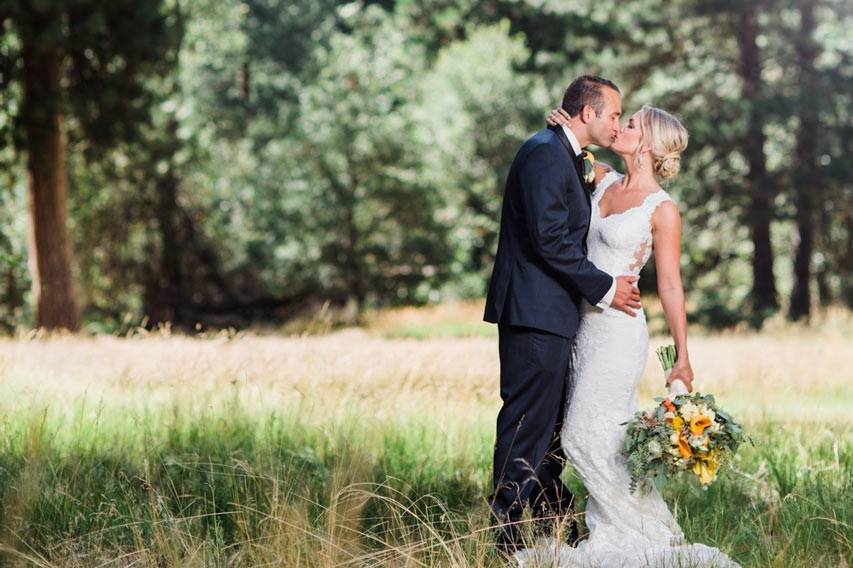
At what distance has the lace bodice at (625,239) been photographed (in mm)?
4852

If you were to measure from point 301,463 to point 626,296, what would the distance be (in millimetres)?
2022

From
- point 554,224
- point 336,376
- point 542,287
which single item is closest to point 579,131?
point 554,224

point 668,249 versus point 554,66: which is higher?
point 554,66

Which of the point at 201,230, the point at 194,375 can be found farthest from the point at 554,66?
the point at 194,375

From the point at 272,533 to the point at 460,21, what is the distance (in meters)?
20.3

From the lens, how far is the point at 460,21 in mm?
23625

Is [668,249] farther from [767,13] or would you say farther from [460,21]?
[460,21]

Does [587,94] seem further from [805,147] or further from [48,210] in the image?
[805,147]

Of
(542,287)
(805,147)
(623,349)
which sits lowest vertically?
(623,349)

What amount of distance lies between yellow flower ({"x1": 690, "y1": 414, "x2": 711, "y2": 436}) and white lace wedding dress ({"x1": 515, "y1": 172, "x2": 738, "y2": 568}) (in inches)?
20.1

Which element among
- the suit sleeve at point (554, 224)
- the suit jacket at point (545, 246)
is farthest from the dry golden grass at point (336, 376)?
the suit sleeve at point (554, 224)

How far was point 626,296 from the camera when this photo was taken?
4.84 meters

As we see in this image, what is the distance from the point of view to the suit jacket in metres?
4.75

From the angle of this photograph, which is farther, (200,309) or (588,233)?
(200,309)
